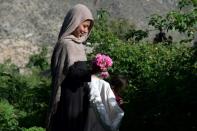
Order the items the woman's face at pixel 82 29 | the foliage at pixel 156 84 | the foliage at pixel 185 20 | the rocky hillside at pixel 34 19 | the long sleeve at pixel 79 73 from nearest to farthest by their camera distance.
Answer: the long sleeve at pixel 79 73, the woman's face at pixel 82 29, the foliage at pixel 156 84, the foliage at pixel 185 20, the rocky hillside at pixel 34 19

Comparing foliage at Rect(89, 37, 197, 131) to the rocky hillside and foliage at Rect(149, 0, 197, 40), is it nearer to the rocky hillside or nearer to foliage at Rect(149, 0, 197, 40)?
foliage at Rect(149, 0, 197, 40)

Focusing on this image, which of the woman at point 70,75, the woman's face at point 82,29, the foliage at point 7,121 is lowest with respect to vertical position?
the foliage at point 7,121

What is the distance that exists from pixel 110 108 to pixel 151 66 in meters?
4.32

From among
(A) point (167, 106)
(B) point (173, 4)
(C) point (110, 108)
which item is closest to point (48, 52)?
(B) point (173, 4)

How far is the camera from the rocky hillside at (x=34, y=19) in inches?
759

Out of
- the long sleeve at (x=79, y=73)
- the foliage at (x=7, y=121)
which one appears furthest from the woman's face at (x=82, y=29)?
the foliage at (x=7, y=121)

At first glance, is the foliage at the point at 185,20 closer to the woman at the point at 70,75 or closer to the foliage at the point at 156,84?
the foliage at the point at 156,84

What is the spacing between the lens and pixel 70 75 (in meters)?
5.13

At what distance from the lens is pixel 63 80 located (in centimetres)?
Answer: 519

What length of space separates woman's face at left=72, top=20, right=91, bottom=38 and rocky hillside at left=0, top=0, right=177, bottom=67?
13335 millimetres

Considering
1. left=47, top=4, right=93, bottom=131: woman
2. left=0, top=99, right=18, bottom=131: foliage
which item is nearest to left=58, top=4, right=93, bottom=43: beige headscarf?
left=47, top=4, right=93, bottom=131: woman

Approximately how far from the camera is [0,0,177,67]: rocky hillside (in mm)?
19281

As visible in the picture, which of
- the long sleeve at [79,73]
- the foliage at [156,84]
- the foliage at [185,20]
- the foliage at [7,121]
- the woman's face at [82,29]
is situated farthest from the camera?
the foliage at [185,20]

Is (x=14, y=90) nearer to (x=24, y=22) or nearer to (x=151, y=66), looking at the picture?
(x=151, y=66)
